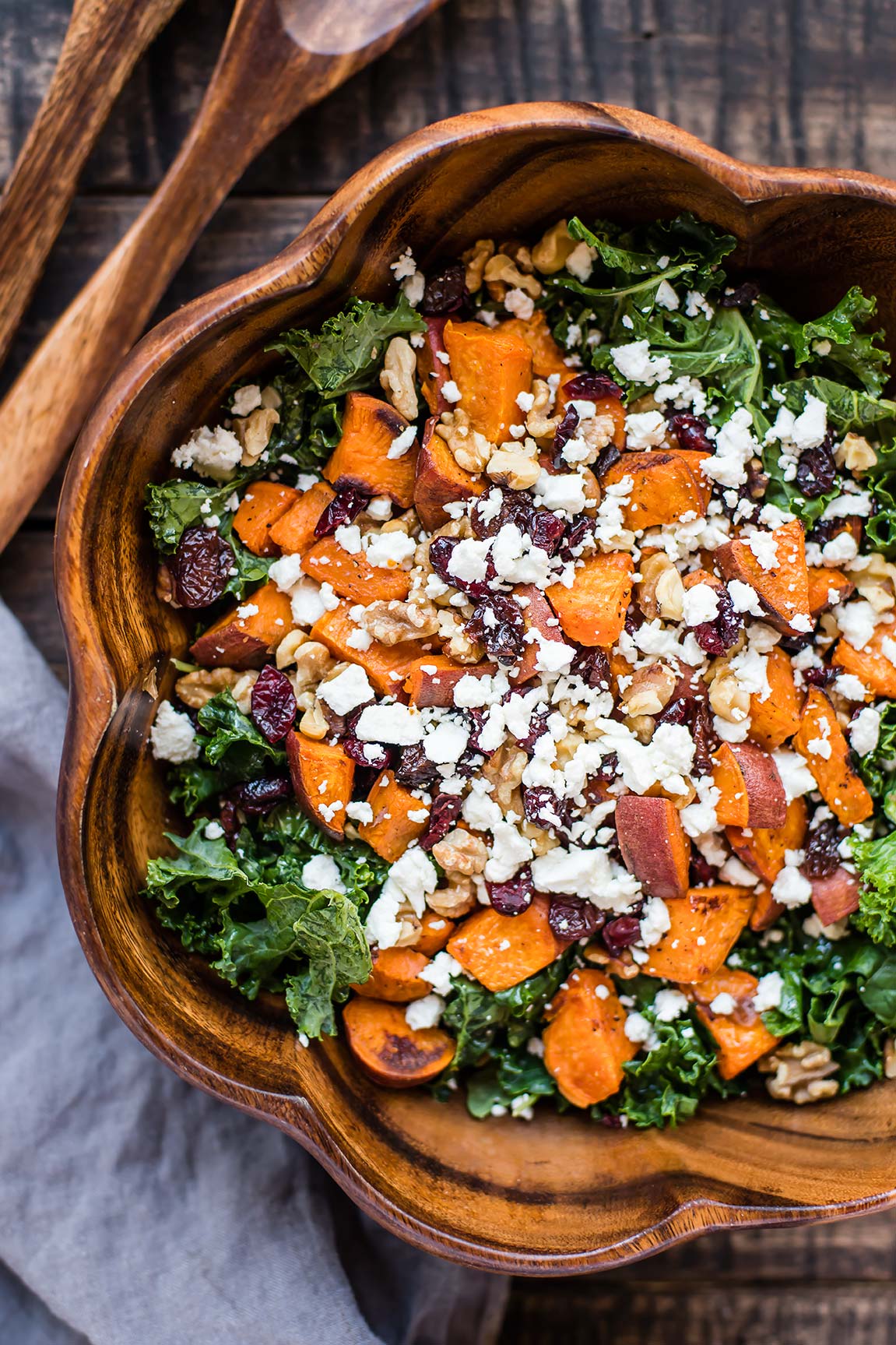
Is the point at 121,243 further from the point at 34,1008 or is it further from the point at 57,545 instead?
the point at 34,1008

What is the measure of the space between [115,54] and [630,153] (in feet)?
3.97

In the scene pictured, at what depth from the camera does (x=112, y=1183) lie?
2395mm

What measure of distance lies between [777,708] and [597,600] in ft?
1.45

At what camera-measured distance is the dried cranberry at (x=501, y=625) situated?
2018 millimetres

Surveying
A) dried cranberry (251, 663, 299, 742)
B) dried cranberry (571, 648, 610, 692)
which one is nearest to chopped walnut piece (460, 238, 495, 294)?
dried cranberry (571, 648, 610, 692)

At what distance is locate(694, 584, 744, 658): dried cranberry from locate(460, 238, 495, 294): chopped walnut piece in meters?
0.80

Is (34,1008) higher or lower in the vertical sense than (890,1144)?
higher

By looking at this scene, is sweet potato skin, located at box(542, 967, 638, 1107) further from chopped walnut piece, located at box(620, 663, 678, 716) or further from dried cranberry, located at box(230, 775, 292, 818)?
dried cranberry, located at box(230, 775, 292, 818)

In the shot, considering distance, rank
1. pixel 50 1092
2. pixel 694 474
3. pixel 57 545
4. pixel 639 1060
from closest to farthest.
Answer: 1. pixel 57 545
2. pixel 694 474
3. pixel 639 1060
4. pixel 50 1092

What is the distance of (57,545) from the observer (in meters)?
1.88

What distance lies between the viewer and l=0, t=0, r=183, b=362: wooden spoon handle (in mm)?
2332

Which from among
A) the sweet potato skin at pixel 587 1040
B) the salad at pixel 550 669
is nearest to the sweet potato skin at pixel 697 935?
the salad at pixel 550 669

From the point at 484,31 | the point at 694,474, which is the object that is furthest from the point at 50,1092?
the point at 484,31

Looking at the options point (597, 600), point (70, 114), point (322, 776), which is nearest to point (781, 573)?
point (597, 600)
